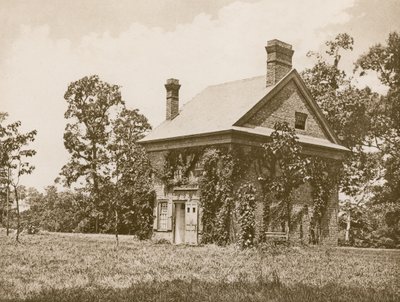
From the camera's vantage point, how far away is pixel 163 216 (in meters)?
27.0

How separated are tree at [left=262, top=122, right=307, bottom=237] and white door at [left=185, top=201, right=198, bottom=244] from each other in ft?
10.4

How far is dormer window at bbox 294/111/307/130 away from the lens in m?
27.5

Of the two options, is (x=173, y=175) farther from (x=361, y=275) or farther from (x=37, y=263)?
(x=361, y=275)

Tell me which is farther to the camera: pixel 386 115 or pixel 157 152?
pixel 386 115

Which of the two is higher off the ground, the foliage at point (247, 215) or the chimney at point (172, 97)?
the chimney at point (172, 97)

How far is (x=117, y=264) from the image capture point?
15.0 meters

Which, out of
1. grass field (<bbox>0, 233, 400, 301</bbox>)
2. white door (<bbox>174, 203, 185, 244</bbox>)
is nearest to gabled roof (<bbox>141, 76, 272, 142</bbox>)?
white door (<bbox>174, 203, 185, 244</bbox>)

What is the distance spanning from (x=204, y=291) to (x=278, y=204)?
14.7m

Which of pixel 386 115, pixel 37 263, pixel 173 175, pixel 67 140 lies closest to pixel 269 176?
pixel 173 175

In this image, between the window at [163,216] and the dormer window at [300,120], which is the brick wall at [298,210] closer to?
the window at [163,216]

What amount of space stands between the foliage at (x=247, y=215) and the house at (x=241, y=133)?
1107 mm

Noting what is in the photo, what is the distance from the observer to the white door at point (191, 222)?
974 inches

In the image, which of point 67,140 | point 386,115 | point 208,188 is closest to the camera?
point 208,188

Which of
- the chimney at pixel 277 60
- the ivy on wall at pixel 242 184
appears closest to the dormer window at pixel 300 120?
the chimney at pixel 277 60
